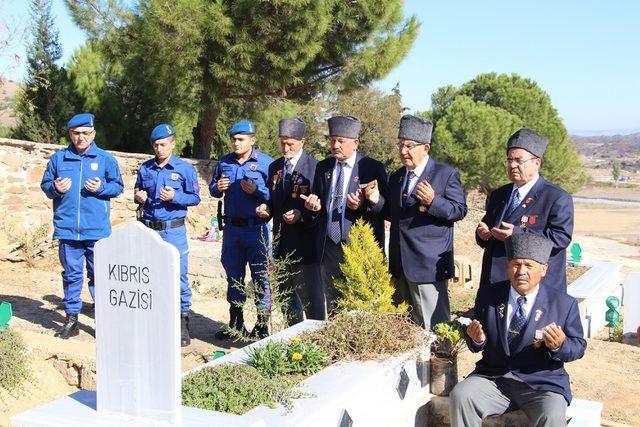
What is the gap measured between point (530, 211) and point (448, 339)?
2.97 feet

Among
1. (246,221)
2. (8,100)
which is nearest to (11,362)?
(246,221)

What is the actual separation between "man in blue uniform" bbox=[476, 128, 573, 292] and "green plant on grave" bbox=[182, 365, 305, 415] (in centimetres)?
143

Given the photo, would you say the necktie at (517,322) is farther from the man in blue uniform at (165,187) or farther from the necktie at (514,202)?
the man in blue uniform at (165,187)

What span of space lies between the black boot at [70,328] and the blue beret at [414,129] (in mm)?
3418

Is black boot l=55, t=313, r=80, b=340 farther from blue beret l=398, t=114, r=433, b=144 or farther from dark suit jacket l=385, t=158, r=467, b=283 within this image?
blue beret l=398, t=114, r=433, b=144

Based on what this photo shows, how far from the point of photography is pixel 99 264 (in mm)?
3395

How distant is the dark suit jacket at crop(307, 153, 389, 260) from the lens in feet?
16.7

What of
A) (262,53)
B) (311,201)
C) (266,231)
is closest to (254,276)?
(266,231)

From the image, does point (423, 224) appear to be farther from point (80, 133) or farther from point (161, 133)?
point (80, 133)

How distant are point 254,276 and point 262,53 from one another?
8.51m

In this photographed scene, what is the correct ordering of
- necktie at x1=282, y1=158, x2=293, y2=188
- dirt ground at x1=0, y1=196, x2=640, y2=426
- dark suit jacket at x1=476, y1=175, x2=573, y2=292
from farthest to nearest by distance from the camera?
necktie at x1=282, y1=158, x2=293, y2=188 < dirt ground at x1=0, y1=196, x2=640, y2=426 < dark suit jacket at x1=476, y1=175, x2=573, y2=292

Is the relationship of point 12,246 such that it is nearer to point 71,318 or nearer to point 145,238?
point 71,318

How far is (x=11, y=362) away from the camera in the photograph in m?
5.21

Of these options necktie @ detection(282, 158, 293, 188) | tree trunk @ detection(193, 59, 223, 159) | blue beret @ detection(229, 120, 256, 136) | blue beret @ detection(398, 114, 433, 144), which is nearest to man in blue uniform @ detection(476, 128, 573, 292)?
blue beret @ detection(398, 114, 433, 144)
